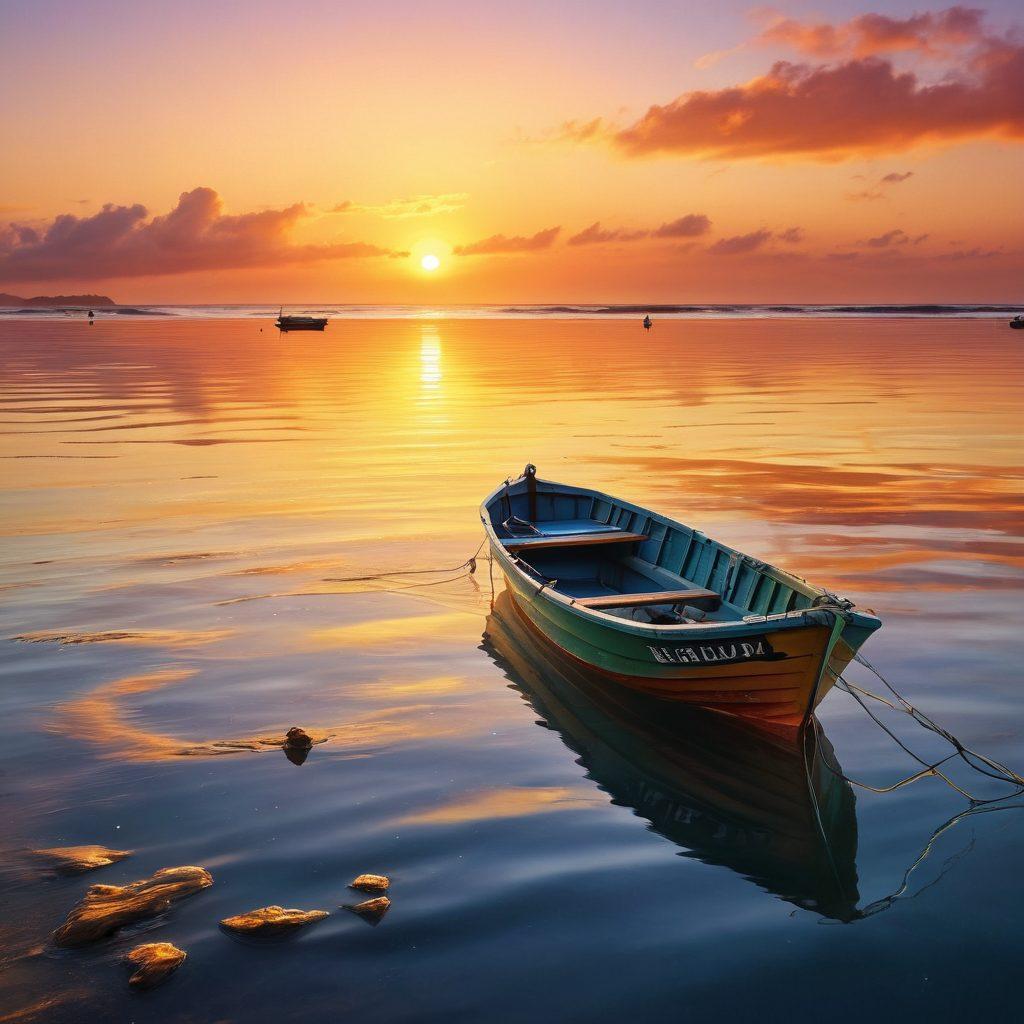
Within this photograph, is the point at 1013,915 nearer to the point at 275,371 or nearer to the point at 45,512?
the point at 45,512

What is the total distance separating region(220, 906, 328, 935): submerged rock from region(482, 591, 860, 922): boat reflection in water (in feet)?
10.9

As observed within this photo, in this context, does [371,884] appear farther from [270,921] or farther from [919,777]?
[919,777]

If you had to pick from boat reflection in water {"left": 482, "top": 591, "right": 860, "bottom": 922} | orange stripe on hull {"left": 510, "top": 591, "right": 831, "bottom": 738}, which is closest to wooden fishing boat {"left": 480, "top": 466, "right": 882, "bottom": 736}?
orange stripe on hull {"left": 510, "top": 591, "right": 831, "bottom": 738}

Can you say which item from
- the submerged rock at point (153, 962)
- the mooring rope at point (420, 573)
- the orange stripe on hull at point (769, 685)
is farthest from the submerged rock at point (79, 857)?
the mooring rope at point (420, 573)

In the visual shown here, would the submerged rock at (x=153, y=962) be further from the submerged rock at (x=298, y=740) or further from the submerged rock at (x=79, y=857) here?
the submerged rock at (x=298, y=740)

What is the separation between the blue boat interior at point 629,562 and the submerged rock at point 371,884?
215 inches

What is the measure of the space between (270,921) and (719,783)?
4.79 metres

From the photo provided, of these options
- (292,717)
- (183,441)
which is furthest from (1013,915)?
(183,441)

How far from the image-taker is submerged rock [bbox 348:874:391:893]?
7984 millimetres

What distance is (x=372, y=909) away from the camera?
7676 mm

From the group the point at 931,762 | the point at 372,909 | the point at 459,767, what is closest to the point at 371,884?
the point at 372,909

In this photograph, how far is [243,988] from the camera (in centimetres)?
688

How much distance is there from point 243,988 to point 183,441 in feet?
86.9

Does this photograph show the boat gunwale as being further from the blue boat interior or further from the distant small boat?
the distant small boat
